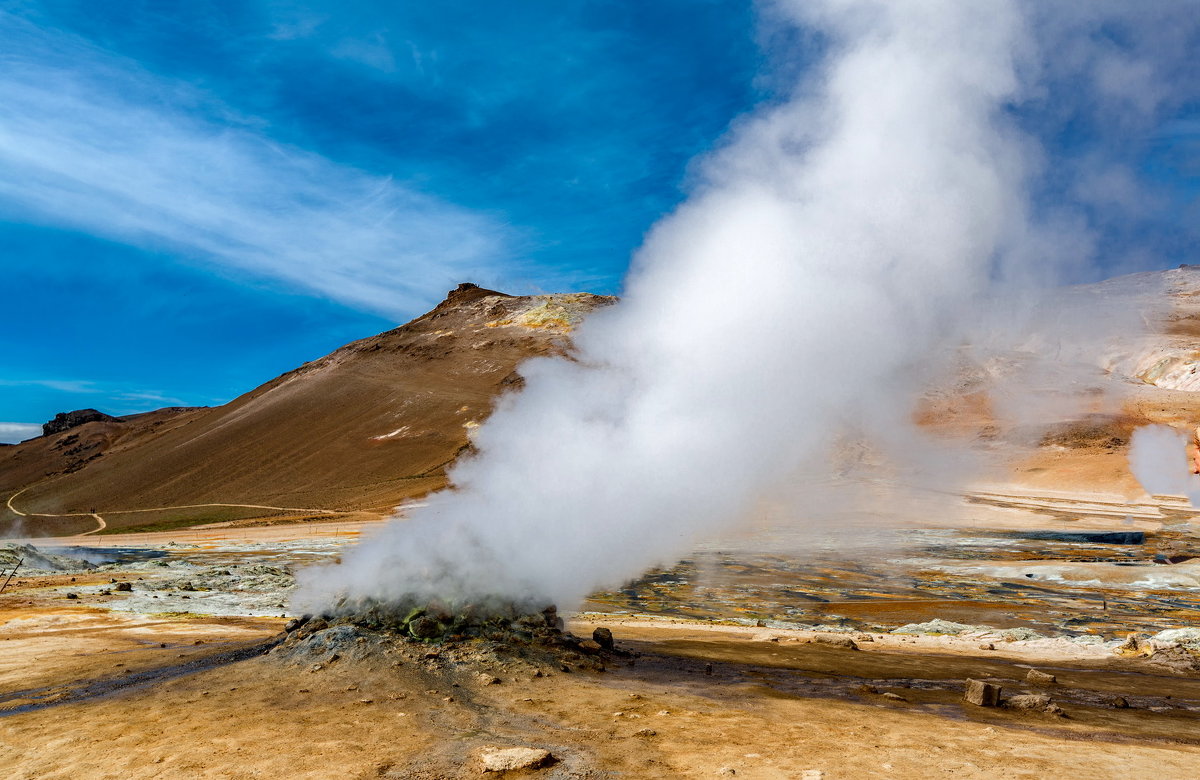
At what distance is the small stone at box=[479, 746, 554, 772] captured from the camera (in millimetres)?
7555

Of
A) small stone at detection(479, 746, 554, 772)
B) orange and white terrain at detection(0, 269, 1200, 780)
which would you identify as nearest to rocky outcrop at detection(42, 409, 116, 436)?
orange and white terrain at detection(0, 269, 1200, 780)

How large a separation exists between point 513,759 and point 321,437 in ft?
348

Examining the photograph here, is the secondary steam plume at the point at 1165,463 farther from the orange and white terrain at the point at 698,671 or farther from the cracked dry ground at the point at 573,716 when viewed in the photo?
the cracked dry ground at the point at 573,716

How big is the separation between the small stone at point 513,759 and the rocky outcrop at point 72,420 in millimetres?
175693

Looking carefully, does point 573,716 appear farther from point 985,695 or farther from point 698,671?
point 985,695

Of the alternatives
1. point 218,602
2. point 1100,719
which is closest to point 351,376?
point 218,602

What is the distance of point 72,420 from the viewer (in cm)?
15350

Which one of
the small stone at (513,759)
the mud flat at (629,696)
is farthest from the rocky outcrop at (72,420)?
the small stone at (513,759)

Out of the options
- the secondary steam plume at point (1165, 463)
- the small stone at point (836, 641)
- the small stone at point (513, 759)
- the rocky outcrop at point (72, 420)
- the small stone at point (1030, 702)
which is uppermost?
the rocky outcrop at point (72, 420)

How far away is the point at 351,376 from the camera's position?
128 meters

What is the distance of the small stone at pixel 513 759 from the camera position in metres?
7.55

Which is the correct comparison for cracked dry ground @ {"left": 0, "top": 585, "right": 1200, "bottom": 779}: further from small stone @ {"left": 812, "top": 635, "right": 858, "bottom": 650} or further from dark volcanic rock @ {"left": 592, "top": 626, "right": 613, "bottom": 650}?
small stone @ {"left": 812, "top": 635, "right": 858, "bottom": 650}

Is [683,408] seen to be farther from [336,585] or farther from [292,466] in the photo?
[292,466]

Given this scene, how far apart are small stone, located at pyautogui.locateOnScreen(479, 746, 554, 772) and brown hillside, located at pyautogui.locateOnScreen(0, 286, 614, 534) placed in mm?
73267
